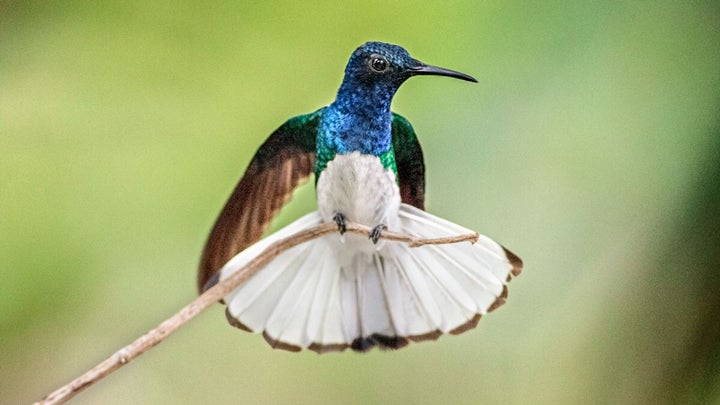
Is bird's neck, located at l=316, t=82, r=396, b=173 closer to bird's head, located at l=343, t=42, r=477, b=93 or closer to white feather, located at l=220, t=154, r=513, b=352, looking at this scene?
bird's head, located at l=343, t=42, r=477, b=93

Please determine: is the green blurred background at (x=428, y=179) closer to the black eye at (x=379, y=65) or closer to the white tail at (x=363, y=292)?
the white tail at (x=363, y=292)

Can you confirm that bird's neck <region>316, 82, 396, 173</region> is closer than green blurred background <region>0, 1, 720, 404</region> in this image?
Yes

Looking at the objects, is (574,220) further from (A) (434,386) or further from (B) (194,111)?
(B) (194,111)

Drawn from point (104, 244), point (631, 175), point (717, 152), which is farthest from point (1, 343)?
point (717, 152)

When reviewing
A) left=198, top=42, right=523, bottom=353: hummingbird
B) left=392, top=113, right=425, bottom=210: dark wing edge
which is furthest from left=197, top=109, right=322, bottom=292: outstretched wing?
left=392, top=113, right=425, bottom=210: dark wing edge

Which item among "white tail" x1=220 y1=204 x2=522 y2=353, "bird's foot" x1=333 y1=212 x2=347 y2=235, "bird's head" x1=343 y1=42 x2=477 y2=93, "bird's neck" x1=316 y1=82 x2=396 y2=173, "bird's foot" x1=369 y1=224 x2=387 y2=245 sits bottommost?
"white tail" x1=220 y1=204 x2=522 y2=353

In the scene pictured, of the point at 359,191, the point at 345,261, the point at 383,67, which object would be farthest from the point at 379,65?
the point at 345,261
